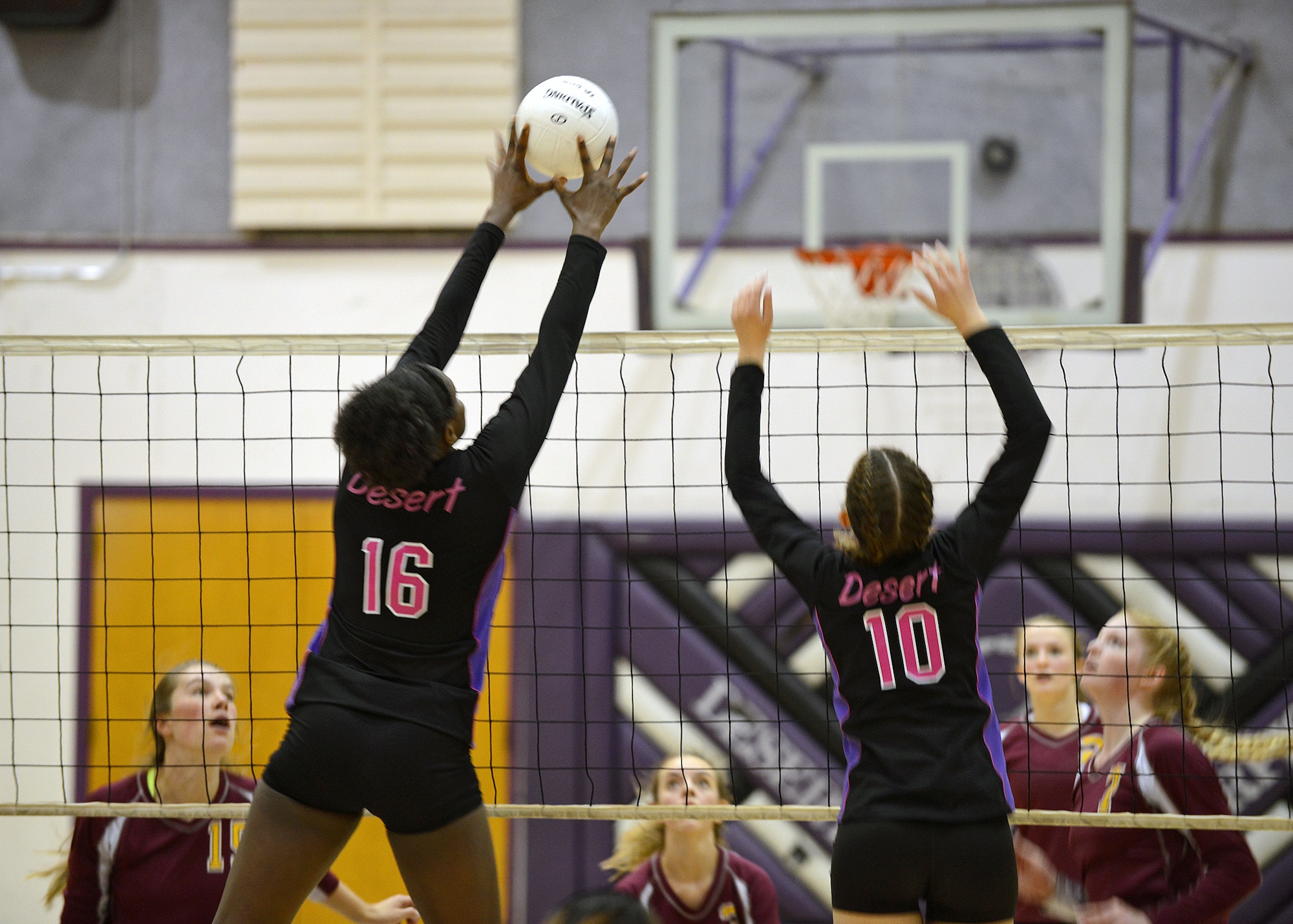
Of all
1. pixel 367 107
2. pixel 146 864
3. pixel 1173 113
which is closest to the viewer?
pixel 146 864

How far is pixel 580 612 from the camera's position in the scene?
5.07 meters

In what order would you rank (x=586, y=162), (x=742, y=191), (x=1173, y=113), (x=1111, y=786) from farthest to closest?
(x=742, y=191)
(x=1173, y=113)
(x=1111, y=786)
(x=586, y=162)

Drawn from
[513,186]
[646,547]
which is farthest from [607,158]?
[646,547]

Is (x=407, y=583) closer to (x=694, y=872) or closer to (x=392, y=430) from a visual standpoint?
(x=392, y=430)

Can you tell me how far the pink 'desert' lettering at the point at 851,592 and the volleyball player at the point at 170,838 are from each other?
1.84 m

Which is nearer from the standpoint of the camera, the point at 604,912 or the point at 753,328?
the point at 604,912

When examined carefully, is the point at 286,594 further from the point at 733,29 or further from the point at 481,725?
the point at 733,29

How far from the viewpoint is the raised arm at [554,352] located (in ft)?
7.38

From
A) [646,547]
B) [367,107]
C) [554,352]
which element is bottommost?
[646,547]

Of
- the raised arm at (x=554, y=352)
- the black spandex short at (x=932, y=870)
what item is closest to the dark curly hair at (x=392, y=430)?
the raised arm at (x=554, y=352)

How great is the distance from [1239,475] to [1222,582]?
51 centimetres

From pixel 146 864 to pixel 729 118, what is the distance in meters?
4.03

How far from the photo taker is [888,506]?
2221 millimetres

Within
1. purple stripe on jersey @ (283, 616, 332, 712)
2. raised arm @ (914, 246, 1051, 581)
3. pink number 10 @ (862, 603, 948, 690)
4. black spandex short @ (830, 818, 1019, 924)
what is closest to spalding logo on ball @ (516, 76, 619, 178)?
raised arm @ (914, 246, 1051, 581)
